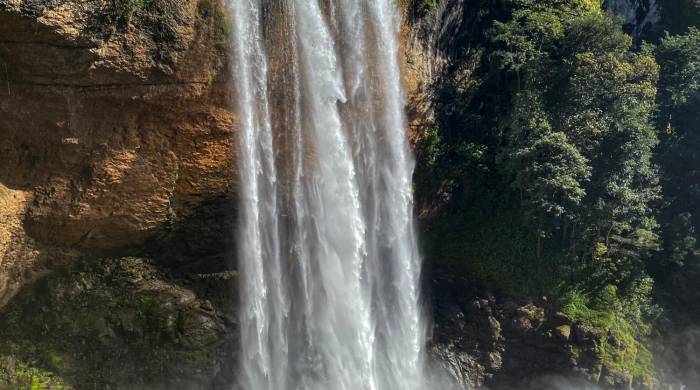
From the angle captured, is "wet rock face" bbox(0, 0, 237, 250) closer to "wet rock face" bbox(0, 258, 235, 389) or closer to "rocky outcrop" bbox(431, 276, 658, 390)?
"wet rock face" bbox(0, 258, 235, 389)

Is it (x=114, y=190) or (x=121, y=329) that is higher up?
(x=114, y=190)

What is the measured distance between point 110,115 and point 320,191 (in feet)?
12.9

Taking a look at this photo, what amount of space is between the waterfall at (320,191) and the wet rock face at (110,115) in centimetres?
59

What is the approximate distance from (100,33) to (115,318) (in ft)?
16.1

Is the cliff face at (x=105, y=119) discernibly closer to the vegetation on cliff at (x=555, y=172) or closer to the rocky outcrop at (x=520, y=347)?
the vegetation on cliff at (x=555, y=172)

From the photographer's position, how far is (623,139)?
42.4ft

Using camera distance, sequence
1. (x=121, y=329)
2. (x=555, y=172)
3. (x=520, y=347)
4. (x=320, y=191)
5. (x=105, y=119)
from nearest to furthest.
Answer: (x=105, y=119) → (x=121, y=329) → (x=320, y=191) → (x=555, y=172) → (x=520, y=347)

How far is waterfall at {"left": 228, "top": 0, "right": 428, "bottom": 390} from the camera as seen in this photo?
33.7 feet

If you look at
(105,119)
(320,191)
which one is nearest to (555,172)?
(320,191)

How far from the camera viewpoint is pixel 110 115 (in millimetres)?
9234

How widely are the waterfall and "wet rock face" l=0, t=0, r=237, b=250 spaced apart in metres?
0.59

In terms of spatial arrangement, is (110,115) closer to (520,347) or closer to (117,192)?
(117,192)

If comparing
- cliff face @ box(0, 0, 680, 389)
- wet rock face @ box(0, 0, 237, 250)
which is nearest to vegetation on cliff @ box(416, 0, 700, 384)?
cliff face @ box(0, 0, 680, 389)

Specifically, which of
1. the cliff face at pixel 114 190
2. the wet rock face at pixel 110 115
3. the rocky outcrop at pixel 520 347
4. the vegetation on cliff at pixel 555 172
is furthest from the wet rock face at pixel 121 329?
the vegetation on cliff at pixel 555 172
